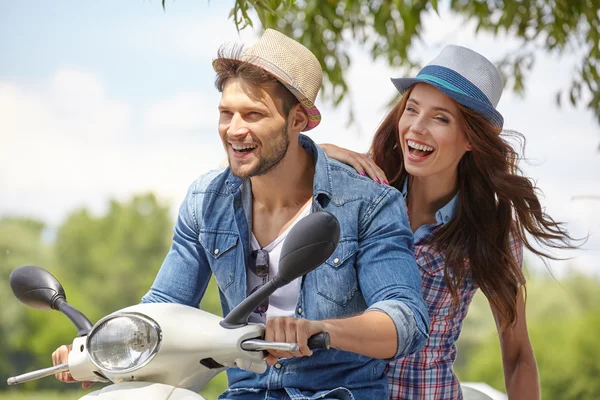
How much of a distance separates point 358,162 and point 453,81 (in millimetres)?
435

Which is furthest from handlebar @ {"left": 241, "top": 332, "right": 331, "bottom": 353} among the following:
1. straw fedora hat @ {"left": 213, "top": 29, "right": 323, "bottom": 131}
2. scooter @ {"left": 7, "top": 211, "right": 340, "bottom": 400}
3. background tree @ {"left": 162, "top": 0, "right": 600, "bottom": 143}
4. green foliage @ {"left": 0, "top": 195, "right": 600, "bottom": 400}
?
green foliage @ {"left": 0, "top": 195, "right": 600, "bottom": 400}

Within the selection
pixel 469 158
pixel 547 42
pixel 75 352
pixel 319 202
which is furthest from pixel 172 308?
pixel 547 42

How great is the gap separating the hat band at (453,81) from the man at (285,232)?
0.55 metres

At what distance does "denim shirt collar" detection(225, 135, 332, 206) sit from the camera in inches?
91.6

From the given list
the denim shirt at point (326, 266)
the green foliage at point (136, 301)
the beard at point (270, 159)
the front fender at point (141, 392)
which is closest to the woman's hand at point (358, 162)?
the denim shirt at point (326, 266)

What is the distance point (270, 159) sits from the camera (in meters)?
2.18

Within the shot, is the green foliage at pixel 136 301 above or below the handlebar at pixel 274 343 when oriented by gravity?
above

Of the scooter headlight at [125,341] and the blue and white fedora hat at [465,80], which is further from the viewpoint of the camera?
the blue and white fedora hat at [465,80]

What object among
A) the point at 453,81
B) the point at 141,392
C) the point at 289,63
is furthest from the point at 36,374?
the point at 453,81

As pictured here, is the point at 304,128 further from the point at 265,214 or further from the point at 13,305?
the point at 13,305

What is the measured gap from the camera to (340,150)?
2693mm

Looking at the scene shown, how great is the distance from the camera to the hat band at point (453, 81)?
9.15ft

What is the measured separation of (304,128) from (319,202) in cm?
20

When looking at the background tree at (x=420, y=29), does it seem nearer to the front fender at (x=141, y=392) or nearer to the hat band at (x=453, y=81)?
the hat band at (x=453, y=81)
